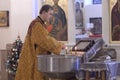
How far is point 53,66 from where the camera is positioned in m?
4.44

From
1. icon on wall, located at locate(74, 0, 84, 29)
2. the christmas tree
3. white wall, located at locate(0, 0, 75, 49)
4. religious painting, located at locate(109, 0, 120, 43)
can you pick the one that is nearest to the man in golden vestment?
religious painting, located at locate(109, 0, 120, 43)

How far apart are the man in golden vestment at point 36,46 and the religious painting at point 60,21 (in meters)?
3.10

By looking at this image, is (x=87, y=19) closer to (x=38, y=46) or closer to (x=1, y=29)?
(x=1, y=29)

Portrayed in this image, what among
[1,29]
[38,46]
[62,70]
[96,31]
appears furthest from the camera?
[1,29]

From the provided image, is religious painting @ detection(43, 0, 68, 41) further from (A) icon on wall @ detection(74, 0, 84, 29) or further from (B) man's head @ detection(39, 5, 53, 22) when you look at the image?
(B) man's head @ detection(39, 5, 53, 22)

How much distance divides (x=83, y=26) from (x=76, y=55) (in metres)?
5.34

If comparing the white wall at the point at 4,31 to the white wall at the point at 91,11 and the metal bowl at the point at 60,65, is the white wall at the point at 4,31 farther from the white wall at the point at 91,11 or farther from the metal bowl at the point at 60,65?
the metal bowl at the point at 60,65

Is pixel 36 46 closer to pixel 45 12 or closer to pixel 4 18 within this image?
pixel 45 12

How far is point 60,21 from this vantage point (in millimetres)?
8305

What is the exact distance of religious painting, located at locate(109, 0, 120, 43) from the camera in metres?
7.24

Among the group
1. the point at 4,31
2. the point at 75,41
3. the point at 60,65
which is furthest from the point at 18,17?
the point at 60,65

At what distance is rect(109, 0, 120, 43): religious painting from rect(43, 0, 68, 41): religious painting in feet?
4.48

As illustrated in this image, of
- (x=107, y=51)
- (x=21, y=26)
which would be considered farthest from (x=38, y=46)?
(x=21, y=26)

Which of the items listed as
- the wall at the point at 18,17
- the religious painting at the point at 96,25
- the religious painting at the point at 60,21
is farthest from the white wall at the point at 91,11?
the wall at the point at 18,17
